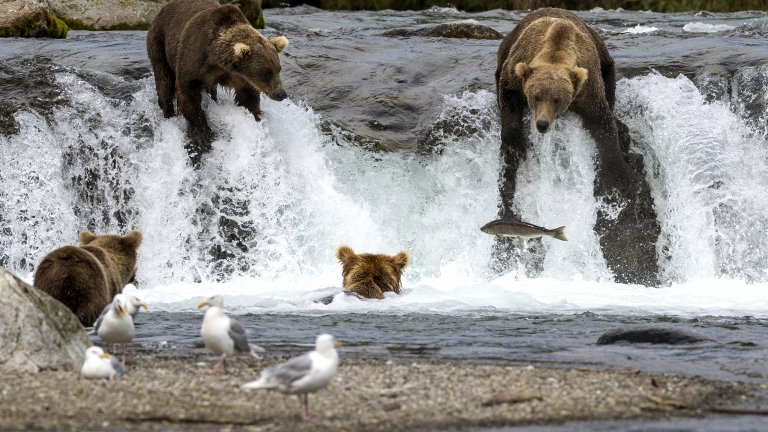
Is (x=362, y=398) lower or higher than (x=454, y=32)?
lower

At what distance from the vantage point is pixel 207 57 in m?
13.8

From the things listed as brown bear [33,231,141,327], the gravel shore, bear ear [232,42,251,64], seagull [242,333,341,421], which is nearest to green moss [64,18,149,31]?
bear ear [232,42,251,64]

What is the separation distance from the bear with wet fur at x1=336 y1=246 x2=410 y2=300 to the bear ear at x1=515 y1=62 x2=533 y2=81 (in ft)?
8.79

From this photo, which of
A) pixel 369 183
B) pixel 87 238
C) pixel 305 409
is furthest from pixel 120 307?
pixel 369 183

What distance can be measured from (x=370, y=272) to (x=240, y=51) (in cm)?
321

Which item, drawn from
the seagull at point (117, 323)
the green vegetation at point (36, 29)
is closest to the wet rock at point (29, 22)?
the green vegetation at point (36, 29)

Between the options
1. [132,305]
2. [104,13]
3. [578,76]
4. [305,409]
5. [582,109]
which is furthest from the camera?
[104,13]

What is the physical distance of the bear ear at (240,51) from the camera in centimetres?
1348

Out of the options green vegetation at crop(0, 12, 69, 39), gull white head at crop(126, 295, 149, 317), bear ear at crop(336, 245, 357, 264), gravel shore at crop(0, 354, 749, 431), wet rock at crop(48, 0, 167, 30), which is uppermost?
wet rock at crop(48, 0, 167, 30)

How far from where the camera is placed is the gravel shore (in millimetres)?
6547

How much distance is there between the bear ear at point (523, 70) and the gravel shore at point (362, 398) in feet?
18.4

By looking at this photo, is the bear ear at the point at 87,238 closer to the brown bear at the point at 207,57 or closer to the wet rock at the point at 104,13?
the brown bear at the point at 207,57

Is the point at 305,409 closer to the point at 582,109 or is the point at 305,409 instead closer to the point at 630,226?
the point at 582,109

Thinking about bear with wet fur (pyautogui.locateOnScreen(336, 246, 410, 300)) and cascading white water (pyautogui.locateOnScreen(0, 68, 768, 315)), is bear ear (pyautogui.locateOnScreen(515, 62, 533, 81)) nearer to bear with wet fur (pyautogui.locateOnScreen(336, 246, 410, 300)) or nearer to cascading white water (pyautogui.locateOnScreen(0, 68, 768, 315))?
cascading white water (pyautogui.locateOnScreen(0, 68, 768, 315))
